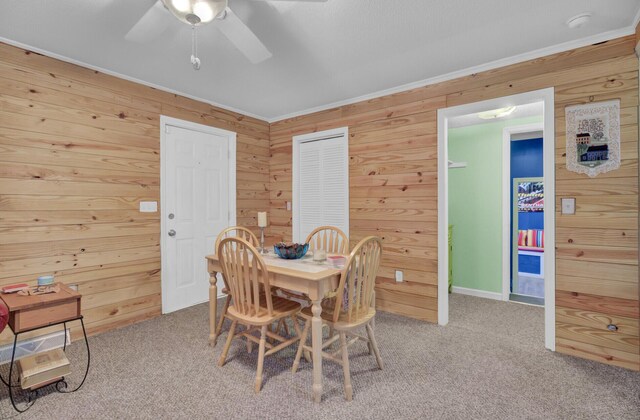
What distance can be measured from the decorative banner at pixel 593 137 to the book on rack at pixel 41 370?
376 centimetres

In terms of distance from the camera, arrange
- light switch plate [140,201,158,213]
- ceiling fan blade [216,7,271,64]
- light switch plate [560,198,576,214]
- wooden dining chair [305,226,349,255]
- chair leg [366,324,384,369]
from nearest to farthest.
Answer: ceiling fan blade [216,7,271,64], chair leg [366,324,384,369], light switch plate [560,198,576,214], wooden dining chair [305,226,349,255], light switch plate [140,201,158,213]

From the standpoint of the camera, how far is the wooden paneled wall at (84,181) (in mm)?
2381

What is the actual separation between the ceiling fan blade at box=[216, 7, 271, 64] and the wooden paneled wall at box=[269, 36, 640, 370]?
1.76 metres

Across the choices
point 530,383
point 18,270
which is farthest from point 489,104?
point 18,270

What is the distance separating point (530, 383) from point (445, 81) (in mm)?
2531

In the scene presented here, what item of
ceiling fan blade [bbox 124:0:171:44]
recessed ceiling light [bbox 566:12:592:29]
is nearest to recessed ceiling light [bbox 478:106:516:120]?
recessed ceiling light [bbox 566:12:592:29]

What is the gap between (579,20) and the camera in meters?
2.06

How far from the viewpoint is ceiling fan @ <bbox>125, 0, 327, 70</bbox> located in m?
1.55

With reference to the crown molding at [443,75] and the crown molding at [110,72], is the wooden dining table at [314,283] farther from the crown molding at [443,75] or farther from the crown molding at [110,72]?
the crown molding at [110,72]

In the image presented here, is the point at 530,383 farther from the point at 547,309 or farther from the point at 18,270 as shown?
the point at 18,270

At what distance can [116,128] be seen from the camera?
292 centimetres

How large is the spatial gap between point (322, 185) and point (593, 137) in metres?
2.57

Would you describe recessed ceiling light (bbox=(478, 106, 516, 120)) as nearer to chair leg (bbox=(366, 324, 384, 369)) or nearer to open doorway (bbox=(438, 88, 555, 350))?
open doorway (bbox=(438, 88, 555, 350))

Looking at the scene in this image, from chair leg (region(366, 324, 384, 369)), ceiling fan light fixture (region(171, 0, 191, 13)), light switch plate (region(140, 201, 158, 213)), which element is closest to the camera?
ceiling fan light fixture (region(171, 0, 191, 13))
